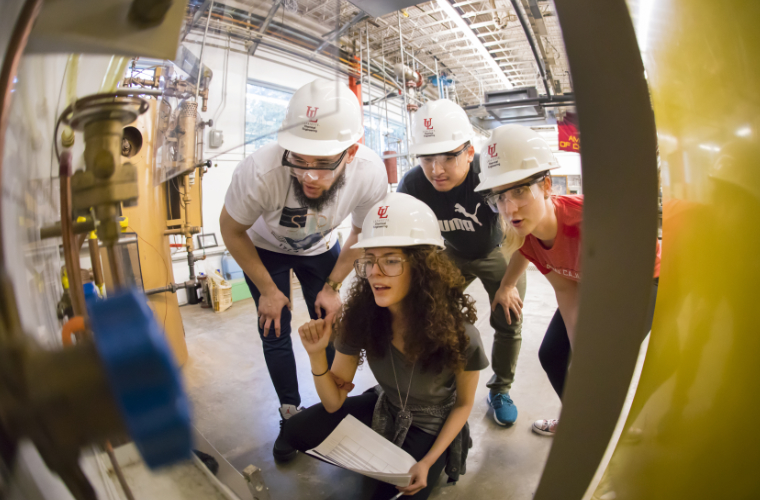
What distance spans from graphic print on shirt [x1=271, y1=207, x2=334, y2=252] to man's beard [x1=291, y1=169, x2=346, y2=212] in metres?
0.02

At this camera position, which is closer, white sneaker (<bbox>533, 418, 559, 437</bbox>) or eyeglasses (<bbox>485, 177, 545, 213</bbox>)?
eyeglasses (<bbox>485, 177, 545, 213</bbox>)

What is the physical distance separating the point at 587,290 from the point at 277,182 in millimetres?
714

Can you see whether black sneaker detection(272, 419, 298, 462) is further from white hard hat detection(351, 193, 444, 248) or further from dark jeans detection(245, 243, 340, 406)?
white hard hat detection(351, 193, 444, 248)

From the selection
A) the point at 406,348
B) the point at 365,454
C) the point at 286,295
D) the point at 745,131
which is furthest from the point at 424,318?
the point at 745,131

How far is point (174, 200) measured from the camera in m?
0.28

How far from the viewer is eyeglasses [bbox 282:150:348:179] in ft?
2.16

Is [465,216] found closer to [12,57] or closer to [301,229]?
[301,229]

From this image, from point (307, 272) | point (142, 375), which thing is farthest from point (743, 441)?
point (307, 272)

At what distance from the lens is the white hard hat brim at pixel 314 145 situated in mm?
577

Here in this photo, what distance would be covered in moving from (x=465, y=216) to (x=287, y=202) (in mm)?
505

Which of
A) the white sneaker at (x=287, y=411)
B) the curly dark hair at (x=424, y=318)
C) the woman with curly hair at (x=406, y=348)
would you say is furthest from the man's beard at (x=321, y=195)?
the white sneaker at (x=287, y=411)

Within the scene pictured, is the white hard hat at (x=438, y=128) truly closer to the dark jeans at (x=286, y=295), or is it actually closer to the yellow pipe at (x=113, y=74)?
the dark jeans at (x=286, y=295)

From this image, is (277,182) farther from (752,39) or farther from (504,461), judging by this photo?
(504,461)

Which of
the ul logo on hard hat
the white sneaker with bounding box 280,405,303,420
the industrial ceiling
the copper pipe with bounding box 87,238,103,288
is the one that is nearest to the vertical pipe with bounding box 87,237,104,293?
the copper pipe with bounding box 87,238,103,288
